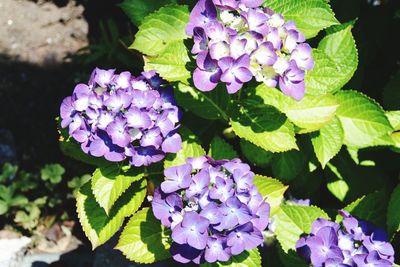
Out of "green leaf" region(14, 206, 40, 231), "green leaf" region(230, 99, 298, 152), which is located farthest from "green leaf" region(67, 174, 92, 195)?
"green leaf" region(230, 99, 298, 152)

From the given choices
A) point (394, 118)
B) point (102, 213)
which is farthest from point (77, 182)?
point (394, 118)

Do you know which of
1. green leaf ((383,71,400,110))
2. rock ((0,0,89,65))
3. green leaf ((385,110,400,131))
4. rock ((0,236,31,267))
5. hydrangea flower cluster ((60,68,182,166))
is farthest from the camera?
rock ((0,0,89,65))

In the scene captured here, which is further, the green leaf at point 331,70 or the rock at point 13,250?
the rock at point 13,250

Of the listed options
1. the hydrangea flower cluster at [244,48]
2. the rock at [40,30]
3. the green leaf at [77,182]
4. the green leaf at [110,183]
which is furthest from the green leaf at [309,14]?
the rock at [40,30]

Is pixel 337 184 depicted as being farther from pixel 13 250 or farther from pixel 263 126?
pixel 13 250

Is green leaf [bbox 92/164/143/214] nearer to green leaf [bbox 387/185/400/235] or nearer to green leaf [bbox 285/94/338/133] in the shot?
green leaf [bbox 285/94/338/133]

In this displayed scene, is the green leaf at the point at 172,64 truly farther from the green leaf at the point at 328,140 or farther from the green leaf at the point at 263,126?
the green leaf at the point at 328,140
